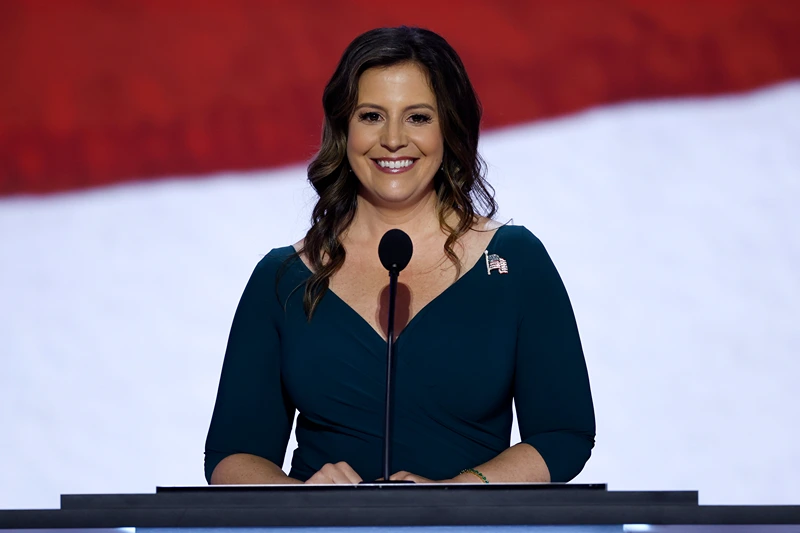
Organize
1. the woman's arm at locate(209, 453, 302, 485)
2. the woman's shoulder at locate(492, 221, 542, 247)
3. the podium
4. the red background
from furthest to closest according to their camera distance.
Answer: the red background
the woman's shoulder at locate(492, 221, 542, 247)
the woman's arm at locate(209, 453, 302, 485)
the podium

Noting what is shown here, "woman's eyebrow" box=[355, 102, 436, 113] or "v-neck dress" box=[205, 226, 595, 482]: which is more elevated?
"woman's eyebrow" box=[355, 102, 436, 113]

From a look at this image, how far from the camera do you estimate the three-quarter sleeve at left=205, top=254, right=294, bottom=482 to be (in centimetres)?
246

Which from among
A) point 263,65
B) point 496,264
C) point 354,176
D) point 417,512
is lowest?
point 417,512

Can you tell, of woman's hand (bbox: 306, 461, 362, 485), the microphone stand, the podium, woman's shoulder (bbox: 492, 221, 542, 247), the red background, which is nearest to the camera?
the podium

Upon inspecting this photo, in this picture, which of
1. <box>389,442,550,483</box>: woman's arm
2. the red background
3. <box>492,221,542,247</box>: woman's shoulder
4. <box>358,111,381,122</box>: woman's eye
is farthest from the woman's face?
the red background

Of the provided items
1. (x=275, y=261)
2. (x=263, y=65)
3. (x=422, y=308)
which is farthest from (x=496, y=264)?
(x=263, y=65)

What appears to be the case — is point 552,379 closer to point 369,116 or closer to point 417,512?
point 369,116

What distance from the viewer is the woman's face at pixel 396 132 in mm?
2523

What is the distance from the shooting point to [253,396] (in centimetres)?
248

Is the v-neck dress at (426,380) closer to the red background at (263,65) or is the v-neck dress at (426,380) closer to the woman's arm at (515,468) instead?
the woman's arm at (515,468)

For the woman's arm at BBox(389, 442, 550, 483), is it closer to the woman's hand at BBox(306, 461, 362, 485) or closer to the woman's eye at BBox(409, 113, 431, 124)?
the woman's hand at BBox(306, 461, 362, 485)

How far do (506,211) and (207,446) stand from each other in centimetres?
135

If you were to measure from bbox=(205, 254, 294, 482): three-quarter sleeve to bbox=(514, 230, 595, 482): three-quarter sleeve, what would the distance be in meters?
0.51

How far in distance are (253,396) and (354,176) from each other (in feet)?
1.85
